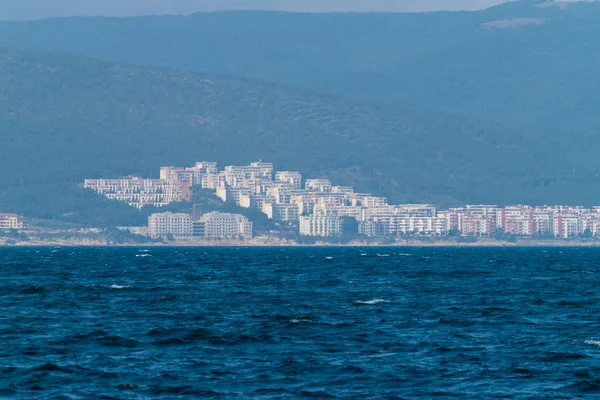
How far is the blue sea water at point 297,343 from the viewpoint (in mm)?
47844

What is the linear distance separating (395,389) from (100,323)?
80.6ft

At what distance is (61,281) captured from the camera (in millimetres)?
111750

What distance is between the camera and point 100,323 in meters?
68.2

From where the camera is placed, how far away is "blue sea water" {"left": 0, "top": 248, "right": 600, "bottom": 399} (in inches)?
1884

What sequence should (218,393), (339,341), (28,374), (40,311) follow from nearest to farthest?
1. (218,393)
2. (28,374)
3. (339,341)
4. (40,311)

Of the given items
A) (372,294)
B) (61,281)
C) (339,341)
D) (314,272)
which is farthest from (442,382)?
(314,272)

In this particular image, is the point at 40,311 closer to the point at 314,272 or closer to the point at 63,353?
the point at 63,353

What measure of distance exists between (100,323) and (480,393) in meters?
26.6

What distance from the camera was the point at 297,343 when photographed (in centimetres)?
5941

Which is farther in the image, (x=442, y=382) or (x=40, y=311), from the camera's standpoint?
(x=40, y=311)

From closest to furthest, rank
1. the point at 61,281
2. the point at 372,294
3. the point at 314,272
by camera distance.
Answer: the point at 372,294 < the point at 61,281 < the point at 314,272

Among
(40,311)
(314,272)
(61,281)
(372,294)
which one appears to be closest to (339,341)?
(40,311)

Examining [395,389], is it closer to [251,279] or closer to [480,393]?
[480,393]

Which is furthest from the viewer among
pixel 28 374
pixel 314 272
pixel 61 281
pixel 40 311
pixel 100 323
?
pixel 314 272
